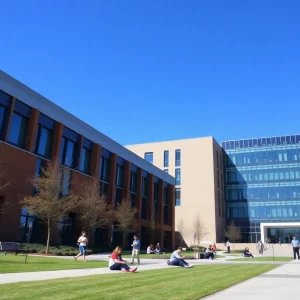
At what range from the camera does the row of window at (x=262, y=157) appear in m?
85.1

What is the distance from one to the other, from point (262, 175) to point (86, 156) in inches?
2285

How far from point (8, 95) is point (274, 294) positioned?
2698 cm

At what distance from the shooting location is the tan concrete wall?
253 ft

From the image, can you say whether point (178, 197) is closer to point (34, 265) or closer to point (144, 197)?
point (144, 197)

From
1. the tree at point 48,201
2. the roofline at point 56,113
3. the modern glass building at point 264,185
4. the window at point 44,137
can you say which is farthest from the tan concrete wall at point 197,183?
the tree at point 48,201

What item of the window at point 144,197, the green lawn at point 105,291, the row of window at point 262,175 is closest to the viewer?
the green lawn at point 105,291

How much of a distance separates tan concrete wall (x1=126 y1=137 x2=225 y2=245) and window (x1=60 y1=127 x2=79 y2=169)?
144ft

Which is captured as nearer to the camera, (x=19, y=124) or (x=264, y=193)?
(x=19, y=124)

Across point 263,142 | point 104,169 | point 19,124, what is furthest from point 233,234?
point 19,124

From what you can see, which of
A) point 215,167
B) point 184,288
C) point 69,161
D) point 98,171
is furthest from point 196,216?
point 184,288

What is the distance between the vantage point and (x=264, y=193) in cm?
8462

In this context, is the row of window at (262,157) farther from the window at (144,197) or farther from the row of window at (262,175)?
the window at (144,197)

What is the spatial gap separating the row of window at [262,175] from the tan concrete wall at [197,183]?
19.0 ft

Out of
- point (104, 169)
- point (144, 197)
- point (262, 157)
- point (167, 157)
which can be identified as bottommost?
point (144, 197)
